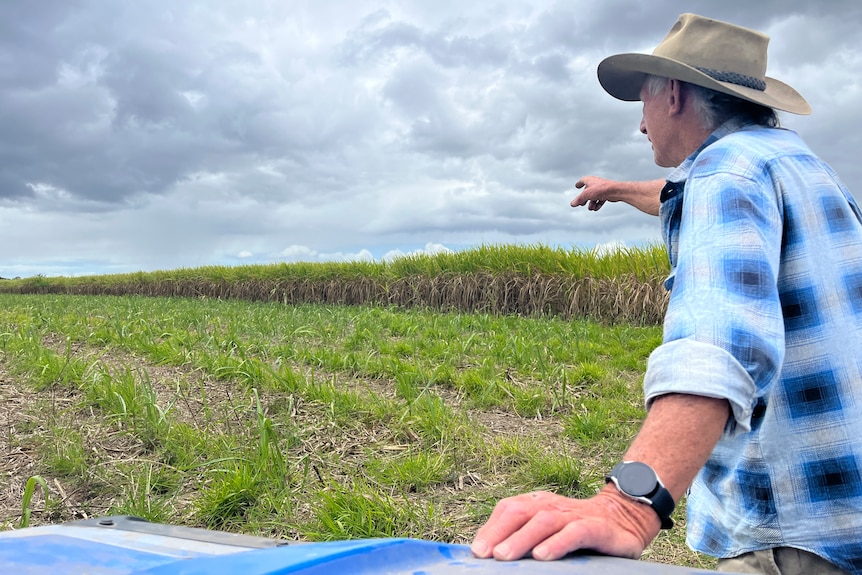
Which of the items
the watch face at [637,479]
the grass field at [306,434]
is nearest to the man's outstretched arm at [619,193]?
the grass field at [306,434]

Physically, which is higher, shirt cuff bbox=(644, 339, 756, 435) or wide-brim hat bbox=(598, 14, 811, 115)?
wide-brim hat bbox=(598, 14, 811, 115)

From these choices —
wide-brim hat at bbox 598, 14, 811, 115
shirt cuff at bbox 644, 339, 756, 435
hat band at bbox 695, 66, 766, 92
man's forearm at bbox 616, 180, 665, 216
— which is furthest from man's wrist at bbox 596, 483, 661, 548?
man's forearm at bbox 616, 180, 665, 216

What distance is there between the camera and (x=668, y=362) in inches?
41.9

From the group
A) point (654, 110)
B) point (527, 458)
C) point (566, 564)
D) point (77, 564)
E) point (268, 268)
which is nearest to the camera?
point (566, 564)

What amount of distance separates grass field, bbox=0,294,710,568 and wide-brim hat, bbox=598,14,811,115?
7.17 ft

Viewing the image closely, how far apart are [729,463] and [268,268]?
2158 cm

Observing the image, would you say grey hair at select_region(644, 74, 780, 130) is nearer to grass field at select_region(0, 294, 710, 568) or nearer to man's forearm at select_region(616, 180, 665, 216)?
man's forearm at select_region(616, 180, 665, 216)

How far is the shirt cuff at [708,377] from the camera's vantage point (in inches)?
39.9

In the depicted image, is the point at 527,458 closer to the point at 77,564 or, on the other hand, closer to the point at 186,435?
the point at 186,435

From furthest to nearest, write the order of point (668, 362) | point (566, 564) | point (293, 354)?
point (293, 354) → point (668, 362) → point (566, 564)

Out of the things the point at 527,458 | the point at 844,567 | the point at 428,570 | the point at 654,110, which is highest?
the point at 654,110

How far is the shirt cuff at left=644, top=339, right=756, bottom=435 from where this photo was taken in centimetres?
101

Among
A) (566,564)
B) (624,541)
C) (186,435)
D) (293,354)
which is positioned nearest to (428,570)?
(566,564)

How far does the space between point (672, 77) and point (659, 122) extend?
153mm
